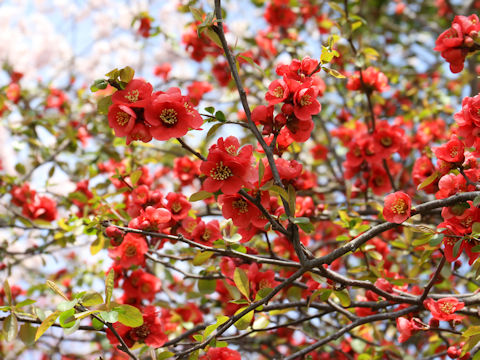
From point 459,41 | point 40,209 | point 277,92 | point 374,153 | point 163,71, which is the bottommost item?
point 277,92

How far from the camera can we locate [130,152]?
228 centimetres

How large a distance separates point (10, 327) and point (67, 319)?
0.94ft

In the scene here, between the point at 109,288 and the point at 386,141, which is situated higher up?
the point at 386,141

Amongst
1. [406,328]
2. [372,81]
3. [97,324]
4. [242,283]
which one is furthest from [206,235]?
[372,81]

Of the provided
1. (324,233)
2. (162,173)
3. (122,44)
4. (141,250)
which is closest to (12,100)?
(162,173)

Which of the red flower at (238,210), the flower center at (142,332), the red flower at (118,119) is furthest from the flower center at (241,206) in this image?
the flower center at (142,332)

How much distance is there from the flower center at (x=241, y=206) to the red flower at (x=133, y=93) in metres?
0.37

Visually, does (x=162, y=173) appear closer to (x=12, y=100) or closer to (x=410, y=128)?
(x=12, y=100)

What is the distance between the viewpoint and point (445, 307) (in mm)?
1410

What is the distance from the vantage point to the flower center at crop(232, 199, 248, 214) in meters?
1.26

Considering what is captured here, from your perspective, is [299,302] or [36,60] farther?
[36,60]

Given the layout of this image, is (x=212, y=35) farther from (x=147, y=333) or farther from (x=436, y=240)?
(x=147, y=333)

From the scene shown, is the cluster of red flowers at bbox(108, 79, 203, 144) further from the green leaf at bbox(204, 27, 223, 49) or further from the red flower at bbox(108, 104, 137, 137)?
the green leaf at bbox(204, 27, 223, 49)

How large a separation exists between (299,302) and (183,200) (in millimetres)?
541
